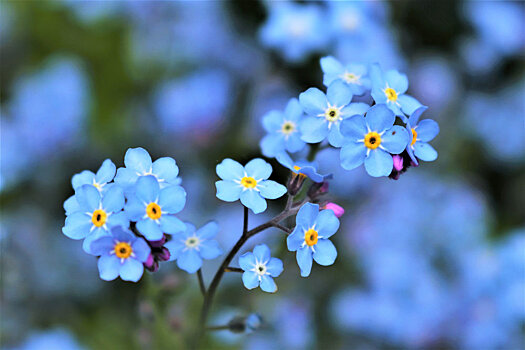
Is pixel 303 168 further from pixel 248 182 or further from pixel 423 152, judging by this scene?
pixel 423 152

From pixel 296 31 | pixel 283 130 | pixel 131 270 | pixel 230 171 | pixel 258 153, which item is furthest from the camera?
pixel 296 31

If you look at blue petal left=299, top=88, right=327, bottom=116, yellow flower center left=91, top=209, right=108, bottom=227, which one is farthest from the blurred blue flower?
yellow flower center left=91, top=209, right=108, bottom=227

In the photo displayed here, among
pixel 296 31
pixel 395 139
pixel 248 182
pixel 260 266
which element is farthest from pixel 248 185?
pixel 296 31

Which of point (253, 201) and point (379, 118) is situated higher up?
point (379, 118)

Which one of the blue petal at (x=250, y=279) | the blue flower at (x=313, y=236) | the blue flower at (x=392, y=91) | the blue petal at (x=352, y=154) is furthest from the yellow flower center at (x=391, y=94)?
the blue petal at (x=250, y=279)

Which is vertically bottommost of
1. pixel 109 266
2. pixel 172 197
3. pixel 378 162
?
pixel 109 266

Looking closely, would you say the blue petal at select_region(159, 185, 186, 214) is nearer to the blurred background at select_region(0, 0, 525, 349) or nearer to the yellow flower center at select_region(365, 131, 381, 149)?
the yellow flower center at select_region(365, 131, 381, 149)

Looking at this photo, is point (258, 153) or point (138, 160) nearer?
point (138, 160)
